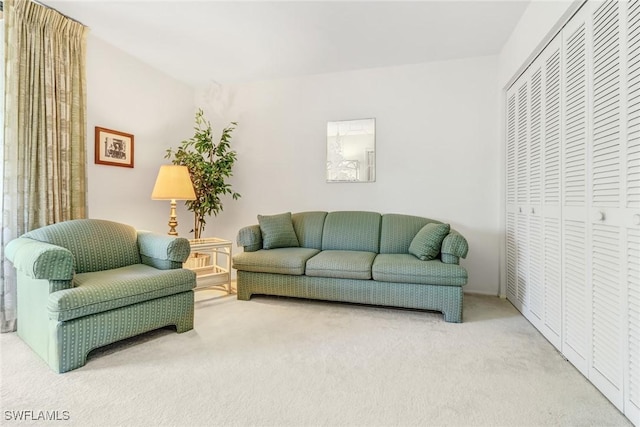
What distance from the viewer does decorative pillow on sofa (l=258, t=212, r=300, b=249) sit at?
10.6 feet

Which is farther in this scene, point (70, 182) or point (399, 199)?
point (399, 199)

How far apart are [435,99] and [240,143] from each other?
7.87 ft

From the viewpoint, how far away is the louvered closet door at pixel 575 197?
5.58 ft

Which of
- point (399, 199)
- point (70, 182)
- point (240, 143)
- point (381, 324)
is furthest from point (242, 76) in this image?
point (381, 324)

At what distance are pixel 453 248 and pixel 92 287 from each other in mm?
2565

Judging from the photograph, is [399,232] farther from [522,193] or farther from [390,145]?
[522,193]

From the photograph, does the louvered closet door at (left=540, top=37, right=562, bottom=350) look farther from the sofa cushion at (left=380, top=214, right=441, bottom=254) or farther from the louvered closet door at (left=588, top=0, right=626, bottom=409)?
the sofa cushion at (left=380, top=214, right=441, bottom=254)

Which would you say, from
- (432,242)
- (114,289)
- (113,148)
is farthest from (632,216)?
(113,148)

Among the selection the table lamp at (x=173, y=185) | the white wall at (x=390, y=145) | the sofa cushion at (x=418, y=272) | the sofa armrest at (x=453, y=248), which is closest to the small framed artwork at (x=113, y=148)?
the table lamp at (x=173, y=185)

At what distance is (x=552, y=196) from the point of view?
208 centimetres

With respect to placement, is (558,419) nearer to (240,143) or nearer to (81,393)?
(81,393)

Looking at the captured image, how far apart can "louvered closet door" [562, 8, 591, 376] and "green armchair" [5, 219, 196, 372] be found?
2469mm

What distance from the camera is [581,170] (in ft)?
5.73

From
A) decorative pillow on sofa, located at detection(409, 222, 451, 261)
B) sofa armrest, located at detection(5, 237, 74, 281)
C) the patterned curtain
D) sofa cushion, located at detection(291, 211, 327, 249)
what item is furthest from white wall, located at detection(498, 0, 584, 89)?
the patterned curtain
